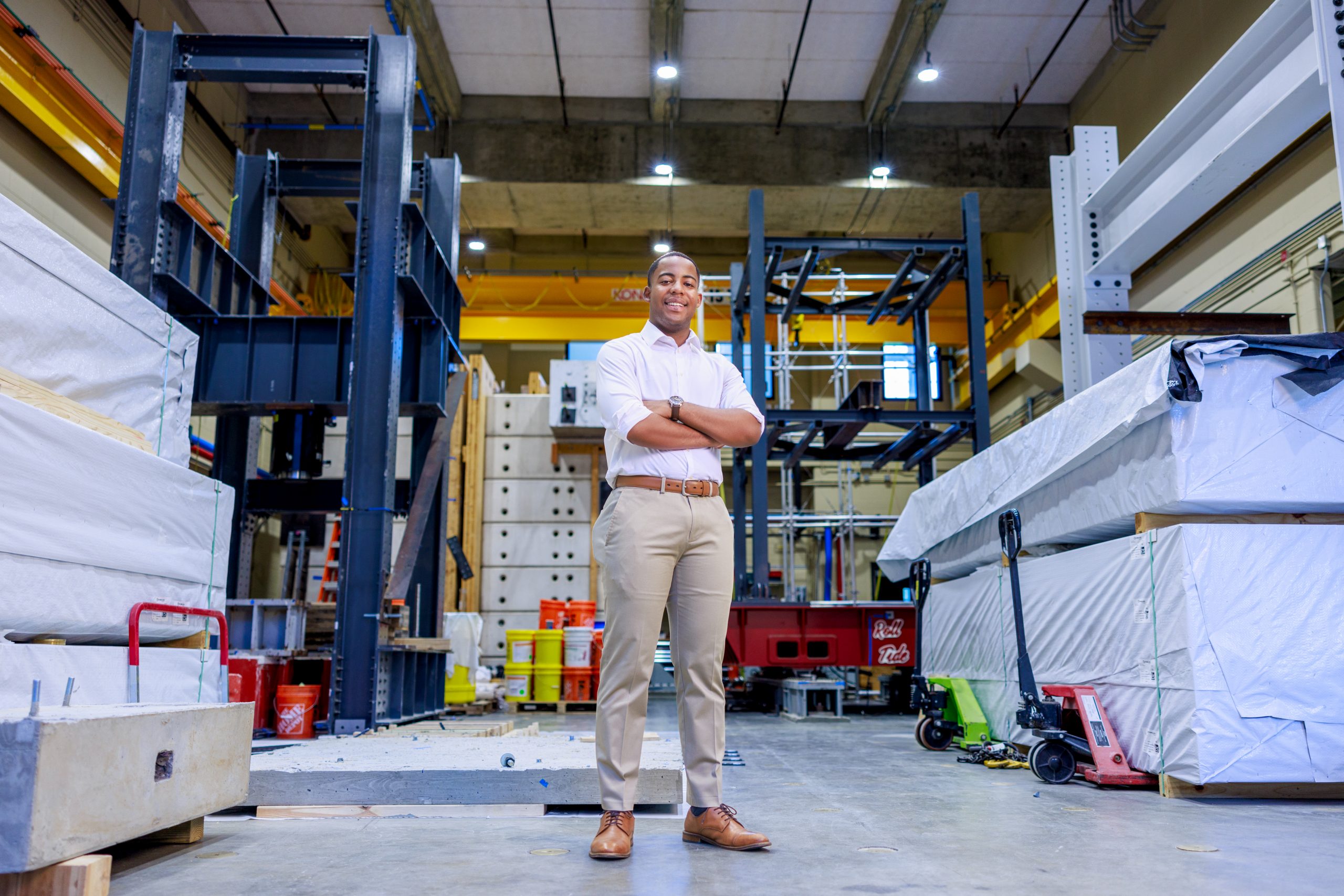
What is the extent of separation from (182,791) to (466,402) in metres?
12.8

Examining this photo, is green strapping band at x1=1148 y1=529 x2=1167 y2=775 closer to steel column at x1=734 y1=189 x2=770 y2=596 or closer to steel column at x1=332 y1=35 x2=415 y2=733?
steel column at x1=332 y1=35 x2=415 y2=733

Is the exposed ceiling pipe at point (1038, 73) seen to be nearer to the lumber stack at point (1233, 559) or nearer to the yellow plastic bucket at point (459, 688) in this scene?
the lumber stack at point (1233, 559)

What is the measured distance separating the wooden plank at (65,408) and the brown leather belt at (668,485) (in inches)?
93.4

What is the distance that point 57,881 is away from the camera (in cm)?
214

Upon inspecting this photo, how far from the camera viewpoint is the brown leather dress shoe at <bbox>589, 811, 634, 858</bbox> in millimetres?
2781

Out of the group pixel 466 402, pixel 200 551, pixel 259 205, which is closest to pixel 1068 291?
pixel 200 551

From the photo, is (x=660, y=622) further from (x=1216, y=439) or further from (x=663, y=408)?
(x=1216, y=439)

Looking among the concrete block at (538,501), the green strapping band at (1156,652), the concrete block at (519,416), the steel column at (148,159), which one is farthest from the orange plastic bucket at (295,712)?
the concrete block at (519,416)

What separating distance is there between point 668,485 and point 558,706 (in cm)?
829

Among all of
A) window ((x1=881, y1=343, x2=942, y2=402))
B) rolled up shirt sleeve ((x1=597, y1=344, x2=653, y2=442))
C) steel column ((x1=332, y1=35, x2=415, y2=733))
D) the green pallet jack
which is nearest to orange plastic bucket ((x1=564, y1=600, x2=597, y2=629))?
steel column ((x1=332, y1=35, x2=415, y2=733))

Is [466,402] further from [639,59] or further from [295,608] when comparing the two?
[295,608]

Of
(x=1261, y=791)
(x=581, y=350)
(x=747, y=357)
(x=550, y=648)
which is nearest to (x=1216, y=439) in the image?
(x=1261, y=791)

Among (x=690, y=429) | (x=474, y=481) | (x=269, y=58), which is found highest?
(x=269, y=58)

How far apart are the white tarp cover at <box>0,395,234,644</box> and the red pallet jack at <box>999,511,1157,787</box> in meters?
4.20
